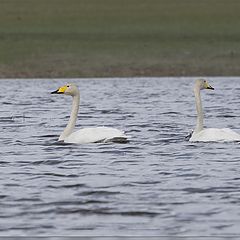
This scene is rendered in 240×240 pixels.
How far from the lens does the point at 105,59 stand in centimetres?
4869

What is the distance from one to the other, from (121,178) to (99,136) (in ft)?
13.0

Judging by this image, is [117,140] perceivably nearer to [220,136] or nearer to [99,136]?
[99,136]

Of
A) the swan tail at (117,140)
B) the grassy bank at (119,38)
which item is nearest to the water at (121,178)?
the swan tail at (117,140)

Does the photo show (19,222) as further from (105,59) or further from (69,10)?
(69,10)

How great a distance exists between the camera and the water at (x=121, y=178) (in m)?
12.6

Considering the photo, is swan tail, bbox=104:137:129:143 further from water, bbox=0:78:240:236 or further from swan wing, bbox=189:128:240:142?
swan wing, bbox=189:128:240:142

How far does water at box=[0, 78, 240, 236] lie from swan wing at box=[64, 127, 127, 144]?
0.11m

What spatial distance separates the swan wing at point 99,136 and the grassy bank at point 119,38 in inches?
1036

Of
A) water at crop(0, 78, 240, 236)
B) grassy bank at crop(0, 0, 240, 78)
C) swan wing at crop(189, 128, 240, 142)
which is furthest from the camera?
grassy bank at crop(0, 0, 240, 78)

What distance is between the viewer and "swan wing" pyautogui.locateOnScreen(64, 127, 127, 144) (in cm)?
1969

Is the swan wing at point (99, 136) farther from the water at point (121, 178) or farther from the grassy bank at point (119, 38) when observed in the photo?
the grassy bank at point (119, 38)

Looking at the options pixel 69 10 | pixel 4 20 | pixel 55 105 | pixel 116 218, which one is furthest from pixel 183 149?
pixel 69 10

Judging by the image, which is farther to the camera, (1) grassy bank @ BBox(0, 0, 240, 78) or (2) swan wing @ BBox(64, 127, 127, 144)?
(1) grassy bank @ BBox(0, 0, 240, 78)

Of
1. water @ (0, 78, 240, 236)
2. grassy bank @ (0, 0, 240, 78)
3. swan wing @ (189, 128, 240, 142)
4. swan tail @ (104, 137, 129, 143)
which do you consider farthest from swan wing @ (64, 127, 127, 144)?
grassy bank @ (0, 0, 240, 78)
